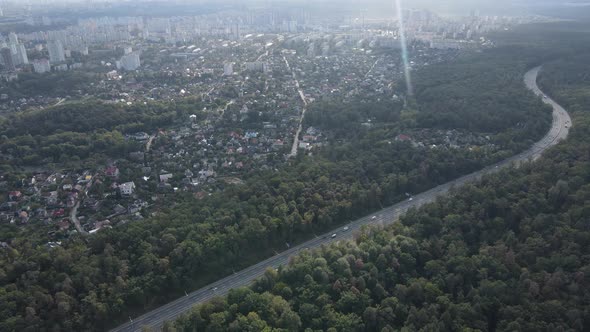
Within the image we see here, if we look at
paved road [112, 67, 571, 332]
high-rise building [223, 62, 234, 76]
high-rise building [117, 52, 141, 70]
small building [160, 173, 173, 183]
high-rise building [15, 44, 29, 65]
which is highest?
high-rise building [15, 44, 29, 65]

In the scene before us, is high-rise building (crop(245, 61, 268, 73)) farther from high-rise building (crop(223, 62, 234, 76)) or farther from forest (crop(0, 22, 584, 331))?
forest (crop(0, 22, 584, 331))

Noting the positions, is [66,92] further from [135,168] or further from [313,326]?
[313,326]

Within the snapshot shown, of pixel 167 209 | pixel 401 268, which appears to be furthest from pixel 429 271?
pixel 167 209

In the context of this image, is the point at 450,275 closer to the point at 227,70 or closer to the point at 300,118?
the point at 300,118

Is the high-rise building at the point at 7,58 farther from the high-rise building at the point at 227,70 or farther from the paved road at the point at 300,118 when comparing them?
the paved road at the point at 300,118

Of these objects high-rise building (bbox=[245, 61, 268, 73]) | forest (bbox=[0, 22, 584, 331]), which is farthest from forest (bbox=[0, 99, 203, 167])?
high-rise building (bbox=[245, 61, 268, 73])

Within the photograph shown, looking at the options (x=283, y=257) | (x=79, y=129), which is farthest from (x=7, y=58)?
(x=283, y=257)
